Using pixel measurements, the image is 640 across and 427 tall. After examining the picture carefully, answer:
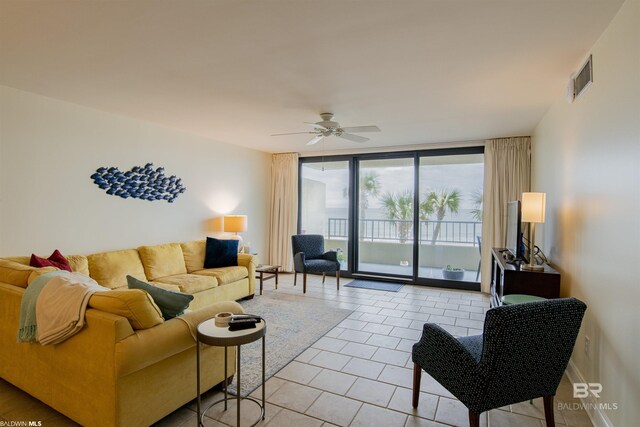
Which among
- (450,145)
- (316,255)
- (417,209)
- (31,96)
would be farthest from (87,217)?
(450,145)

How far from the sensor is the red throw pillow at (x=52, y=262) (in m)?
3.07

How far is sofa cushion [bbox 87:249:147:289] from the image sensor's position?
3.80 metres

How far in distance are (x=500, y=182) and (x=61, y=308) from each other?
18.2ft

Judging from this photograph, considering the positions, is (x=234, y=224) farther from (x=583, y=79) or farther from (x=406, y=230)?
(x=583, y=79)

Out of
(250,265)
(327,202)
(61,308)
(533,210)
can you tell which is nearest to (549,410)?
(533,210)

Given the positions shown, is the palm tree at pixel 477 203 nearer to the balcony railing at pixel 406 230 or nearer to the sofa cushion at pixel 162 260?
the balcony railing at pixel 406 230

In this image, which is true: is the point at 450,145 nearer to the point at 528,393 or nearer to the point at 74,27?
the point at 528,393

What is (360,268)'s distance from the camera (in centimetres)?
669

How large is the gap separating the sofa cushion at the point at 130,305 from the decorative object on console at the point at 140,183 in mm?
2624

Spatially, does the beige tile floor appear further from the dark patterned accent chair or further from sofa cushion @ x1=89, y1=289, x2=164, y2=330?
sofa cushion @ x1=89, y1=289, x2=164, y2=330

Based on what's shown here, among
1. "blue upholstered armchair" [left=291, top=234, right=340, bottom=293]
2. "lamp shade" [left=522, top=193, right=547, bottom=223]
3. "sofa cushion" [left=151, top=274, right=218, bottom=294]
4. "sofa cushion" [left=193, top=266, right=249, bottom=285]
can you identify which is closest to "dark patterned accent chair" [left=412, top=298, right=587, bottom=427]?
"lamp shade" [left=522, top=193, right=547, bottom=223]

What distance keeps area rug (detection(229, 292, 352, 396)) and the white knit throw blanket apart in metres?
1.20

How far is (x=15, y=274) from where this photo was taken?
8.31 feet

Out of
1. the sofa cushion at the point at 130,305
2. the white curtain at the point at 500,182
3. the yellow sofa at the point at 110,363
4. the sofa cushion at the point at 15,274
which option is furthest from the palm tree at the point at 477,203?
the sofa cushion at the point at 15,274
